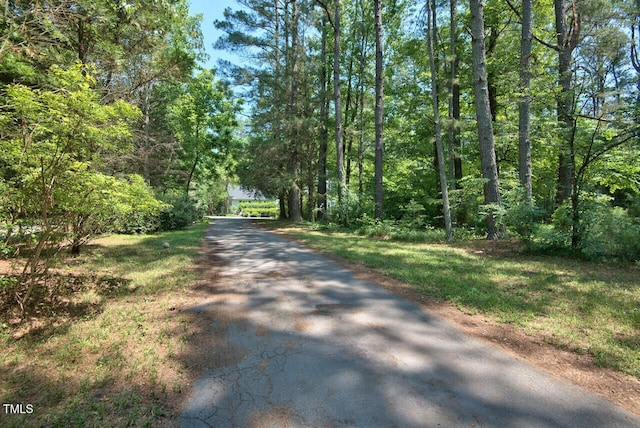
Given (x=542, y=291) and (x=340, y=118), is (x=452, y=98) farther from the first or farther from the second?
(x=542, y=291)

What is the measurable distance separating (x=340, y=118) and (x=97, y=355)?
1499 centimetres

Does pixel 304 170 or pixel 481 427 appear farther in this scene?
pixel 304 170

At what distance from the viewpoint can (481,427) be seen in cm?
213

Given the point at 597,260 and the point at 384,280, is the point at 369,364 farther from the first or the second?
the point at 597,260

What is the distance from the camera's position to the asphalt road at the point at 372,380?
225 centimetres

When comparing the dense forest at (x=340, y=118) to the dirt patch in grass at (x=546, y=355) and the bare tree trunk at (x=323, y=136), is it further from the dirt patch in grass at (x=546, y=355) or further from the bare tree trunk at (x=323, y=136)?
the dirt patch in grass at (x=546, y=355)

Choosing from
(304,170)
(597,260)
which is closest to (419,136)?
(304,170)

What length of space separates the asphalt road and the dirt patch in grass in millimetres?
154

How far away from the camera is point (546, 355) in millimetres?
3168

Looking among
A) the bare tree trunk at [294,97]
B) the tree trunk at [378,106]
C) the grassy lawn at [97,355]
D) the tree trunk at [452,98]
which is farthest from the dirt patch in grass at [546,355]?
the bare tree trunk at [294,97]

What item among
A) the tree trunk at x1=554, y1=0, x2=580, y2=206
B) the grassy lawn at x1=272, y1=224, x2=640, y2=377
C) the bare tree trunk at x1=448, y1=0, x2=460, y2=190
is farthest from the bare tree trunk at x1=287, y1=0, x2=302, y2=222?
the tree trunk at x1=554, y1=0, x2=580, y2=206

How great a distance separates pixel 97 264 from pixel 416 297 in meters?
6.96

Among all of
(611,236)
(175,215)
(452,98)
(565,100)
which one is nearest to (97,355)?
(611,236)

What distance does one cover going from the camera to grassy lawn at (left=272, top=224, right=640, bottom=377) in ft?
11.3
